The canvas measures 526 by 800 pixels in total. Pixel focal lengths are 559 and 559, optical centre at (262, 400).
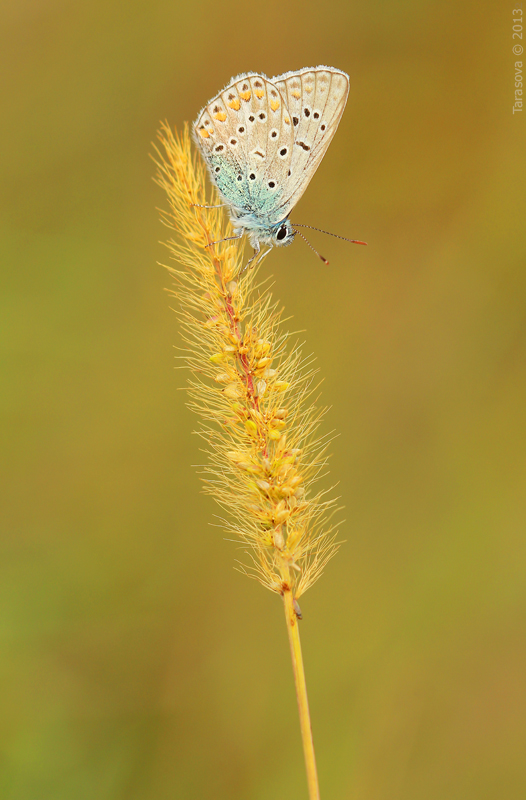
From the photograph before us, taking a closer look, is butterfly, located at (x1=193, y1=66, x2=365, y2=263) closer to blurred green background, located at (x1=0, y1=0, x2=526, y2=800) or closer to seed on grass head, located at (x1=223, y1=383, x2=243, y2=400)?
seed on grass head, located at (x1=223, y1=383, x2=243, y2=400)

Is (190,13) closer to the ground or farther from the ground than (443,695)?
farther from the ground

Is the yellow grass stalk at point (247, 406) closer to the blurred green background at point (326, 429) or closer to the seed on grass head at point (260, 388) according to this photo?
the seed on grass head at point (260, 388)

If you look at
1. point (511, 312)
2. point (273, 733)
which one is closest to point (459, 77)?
point (511, 312)

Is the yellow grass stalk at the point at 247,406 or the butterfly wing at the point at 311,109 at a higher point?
the butterfly wing at the point at 311,109

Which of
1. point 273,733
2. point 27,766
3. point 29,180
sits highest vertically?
point 29,180

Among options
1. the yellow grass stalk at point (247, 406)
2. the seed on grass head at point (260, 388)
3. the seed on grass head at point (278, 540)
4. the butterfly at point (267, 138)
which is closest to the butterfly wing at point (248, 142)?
the butterfly at point (267, 138)

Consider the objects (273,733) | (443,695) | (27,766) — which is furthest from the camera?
(443,695)

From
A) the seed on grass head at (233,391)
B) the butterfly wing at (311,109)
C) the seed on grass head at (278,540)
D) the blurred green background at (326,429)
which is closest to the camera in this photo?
the seed on grass head at (278,540)

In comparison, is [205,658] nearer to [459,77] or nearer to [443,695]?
[443,695]

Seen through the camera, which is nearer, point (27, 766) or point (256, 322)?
point (256, 322)
